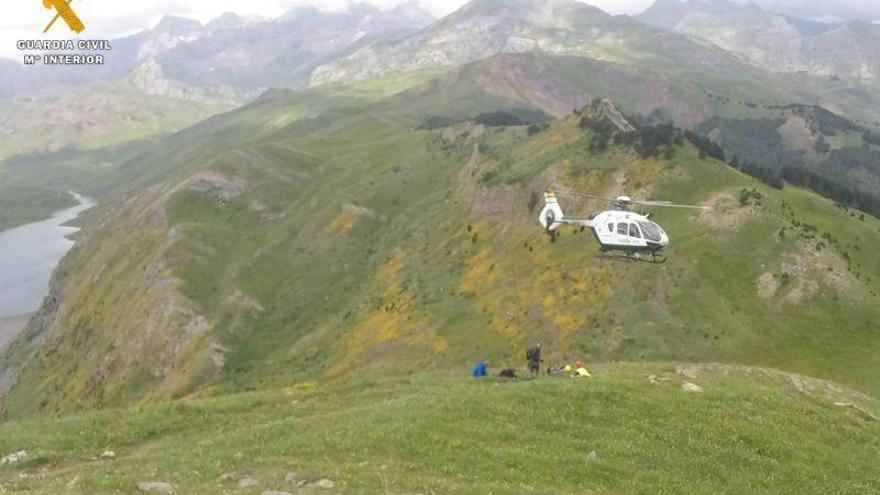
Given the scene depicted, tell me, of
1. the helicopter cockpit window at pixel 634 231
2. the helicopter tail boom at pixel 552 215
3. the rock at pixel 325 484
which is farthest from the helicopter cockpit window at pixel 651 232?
the rock at pixel 325 484

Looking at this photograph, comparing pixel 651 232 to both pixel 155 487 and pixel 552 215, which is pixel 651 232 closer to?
pixel 552 215

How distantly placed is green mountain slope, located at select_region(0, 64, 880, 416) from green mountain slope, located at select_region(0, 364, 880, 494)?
1814 centimetres

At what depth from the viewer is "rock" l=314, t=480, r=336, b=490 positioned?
78.2ft

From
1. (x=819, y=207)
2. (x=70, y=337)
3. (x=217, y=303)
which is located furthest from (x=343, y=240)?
(x=819, y=207)

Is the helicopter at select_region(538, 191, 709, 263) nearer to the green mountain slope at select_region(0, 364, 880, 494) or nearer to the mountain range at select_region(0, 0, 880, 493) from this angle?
the mountain range at select_region(0, 0, 880, 493)

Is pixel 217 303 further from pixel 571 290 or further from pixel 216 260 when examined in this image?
pixel 571 290

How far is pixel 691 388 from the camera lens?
1441 inches

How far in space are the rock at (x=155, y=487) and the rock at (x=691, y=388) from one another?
25.7 m

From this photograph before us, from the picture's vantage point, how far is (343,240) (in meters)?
118

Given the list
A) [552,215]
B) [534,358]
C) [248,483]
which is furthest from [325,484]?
[552,215]

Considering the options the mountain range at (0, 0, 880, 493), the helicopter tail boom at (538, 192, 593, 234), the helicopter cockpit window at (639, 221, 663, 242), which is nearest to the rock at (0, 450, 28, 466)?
the mountain range at (0, 0, 880, 493)

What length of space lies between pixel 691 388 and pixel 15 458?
108 ft

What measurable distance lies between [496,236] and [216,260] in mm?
57599

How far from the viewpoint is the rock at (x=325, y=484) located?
78.2 ft
